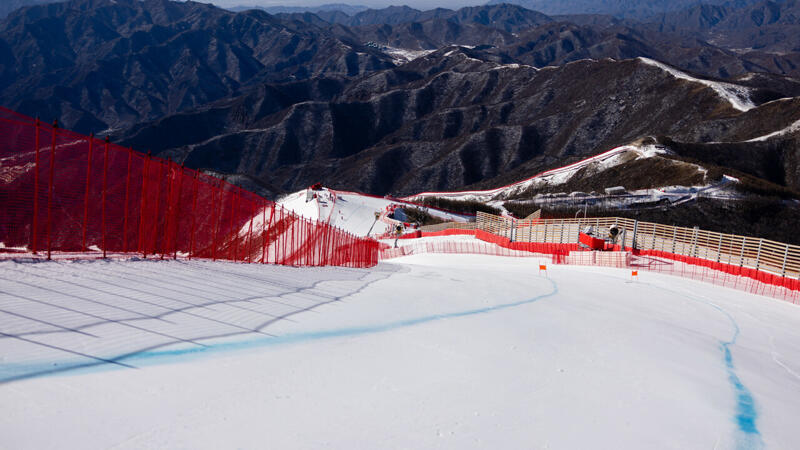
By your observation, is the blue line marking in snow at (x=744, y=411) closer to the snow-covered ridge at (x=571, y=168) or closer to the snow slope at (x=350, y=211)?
the snow slope at (x=350, y=211)

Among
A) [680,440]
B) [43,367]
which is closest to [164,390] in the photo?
[43,367]

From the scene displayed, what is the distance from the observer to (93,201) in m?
13.6

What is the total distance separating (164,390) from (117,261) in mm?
5654

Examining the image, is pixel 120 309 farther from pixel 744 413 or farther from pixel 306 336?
pixel 744 413

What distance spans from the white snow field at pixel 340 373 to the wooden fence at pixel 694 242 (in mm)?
13304

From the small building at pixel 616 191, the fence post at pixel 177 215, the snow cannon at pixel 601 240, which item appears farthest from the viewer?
the small building at pixel 616 191

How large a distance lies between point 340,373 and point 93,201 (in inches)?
453

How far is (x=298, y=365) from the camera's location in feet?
16.7

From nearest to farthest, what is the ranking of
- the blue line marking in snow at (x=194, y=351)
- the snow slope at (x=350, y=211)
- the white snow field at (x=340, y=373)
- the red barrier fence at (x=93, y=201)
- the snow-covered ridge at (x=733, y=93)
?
1. the white snow field at (x=340, y=373)
2. the blue line marking in snow at (x=194, y=351)
3. the red barrier fence at (x=93, y=201)
4. the snow slope at (x=350, y=211)
5. the snow-covered ridge at (x=733, y=93)

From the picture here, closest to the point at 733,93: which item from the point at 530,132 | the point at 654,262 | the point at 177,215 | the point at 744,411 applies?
the point at 530,132

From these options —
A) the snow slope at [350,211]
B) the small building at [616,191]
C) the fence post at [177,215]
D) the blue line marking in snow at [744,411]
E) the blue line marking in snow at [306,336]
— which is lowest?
the snow slope at [350,211]

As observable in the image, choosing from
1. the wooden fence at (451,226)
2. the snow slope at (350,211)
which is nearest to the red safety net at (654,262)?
the wooden fence at (451,226)

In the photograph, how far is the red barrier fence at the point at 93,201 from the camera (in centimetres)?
1003

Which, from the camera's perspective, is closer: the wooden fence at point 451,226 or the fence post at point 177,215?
the fence post at point 177,215
